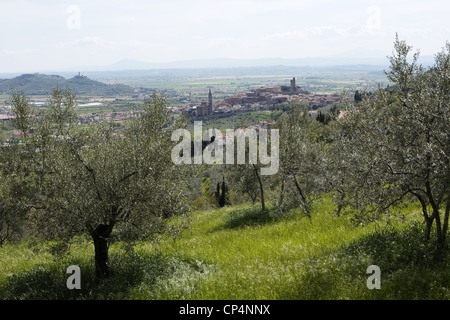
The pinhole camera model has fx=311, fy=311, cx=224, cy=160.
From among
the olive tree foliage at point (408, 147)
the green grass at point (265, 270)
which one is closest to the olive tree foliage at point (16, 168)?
the green grass at point (265, 270)

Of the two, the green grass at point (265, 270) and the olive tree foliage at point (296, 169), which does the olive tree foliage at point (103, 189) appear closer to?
the green grass at point (265, 270)

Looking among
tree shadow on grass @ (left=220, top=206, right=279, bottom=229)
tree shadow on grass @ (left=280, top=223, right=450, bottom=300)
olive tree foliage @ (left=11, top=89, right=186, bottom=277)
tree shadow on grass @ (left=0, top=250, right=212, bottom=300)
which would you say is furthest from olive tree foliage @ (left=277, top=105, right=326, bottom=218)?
olive tree foliage @ (left=11, top=89, right=186, bottom=277)

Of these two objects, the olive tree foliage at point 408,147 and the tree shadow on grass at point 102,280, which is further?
the tree shadow on grass at point 102,280

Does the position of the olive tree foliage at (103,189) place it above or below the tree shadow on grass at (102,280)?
above

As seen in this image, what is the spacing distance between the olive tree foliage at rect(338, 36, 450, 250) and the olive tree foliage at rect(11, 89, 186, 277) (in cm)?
583

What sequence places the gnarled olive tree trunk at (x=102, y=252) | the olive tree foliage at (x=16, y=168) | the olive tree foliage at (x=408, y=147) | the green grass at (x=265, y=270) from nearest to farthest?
the olive tree foliage at (x=408, y=147), the green grass at (x=265, y=270), the gnarled olive tree trunk at (x=102, y=252), the olive tree foliage at (x=16, y=168)

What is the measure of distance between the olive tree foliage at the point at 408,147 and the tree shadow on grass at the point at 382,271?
0.73m

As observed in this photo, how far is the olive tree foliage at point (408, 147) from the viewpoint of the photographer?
24.9ft

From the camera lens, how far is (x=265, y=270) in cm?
1034

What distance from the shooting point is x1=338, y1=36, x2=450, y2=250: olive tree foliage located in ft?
24.9

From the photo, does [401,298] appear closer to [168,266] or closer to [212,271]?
[212,271]

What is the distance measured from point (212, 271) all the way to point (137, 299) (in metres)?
2.74

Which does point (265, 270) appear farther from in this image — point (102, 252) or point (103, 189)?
point (103, 189)
